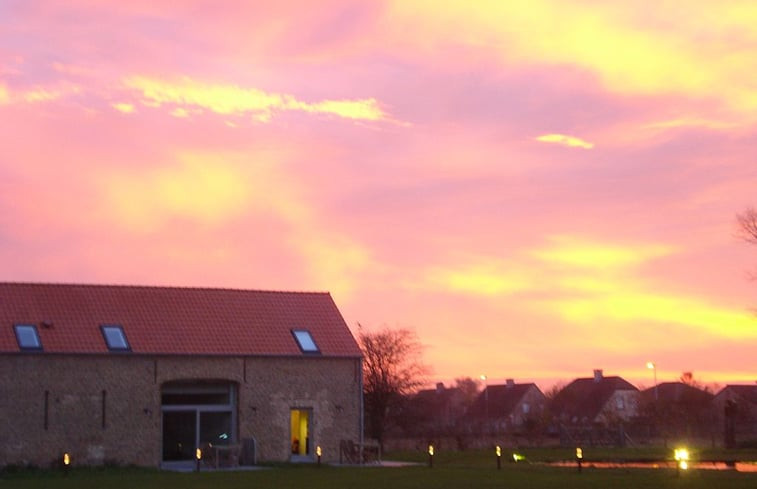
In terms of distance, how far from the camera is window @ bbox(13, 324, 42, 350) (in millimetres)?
37469

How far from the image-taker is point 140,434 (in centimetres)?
3844

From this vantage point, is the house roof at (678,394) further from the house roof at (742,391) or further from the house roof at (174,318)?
the house roof at (174,318)

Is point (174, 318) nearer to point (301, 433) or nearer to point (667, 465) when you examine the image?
point (301, 433)

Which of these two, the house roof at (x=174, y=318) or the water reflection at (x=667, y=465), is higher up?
the house roof at (x=174, y=318)

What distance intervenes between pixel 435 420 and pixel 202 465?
225ft

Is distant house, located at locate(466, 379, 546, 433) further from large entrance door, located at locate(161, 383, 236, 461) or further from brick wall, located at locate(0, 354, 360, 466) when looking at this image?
large entrance door, located at locate(161, 383, 236, 461)

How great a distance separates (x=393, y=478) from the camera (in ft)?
98.2

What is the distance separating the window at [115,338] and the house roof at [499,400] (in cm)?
6081

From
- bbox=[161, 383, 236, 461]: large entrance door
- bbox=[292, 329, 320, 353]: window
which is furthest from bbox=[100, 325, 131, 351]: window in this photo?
bbox=[292, 329, 320, 353]: window

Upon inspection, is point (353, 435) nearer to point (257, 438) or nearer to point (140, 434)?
point (257, 438)

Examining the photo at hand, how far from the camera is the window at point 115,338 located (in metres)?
39.0

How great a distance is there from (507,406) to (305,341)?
2251 inches

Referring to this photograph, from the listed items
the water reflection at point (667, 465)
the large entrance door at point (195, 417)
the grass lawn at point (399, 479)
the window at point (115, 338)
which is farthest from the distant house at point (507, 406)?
the grass lawn at point (399, 479)

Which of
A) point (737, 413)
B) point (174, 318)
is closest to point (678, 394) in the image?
point (737, 413)
